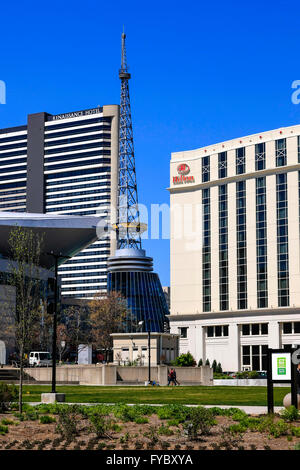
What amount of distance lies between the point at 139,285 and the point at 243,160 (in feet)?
196

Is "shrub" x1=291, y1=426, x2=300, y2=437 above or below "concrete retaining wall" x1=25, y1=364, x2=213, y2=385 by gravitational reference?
above

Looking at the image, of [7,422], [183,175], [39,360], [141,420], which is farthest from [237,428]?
[183,175]

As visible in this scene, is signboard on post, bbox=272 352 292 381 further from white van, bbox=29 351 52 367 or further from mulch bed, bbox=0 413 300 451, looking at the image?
white van, bbox=29 351 52 367

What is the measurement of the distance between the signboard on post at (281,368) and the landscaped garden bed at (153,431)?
117cm

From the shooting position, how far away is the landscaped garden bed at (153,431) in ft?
Result: 58.6

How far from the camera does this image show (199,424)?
1933 cm

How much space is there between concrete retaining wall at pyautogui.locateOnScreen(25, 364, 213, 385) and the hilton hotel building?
37356mm

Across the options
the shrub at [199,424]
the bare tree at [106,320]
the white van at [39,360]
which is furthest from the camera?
the bare tree at [106,320]

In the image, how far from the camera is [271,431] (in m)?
19.0

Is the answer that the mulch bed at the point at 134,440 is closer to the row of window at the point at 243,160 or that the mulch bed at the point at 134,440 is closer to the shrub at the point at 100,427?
the shrub at the point at 100,427

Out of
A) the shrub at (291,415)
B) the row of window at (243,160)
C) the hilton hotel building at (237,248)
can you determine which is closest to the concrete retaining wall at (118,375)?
the hilton hotel building at (237,248)

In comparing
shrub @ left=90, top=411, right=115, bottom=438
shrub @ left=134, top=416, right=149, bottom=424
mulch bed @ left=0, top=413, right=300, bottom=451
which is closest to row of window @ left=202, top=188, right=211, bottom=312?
shrub @ left=134, top=416, right=149, bottom=424

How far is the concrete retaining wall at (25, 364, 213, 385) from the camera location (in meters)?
61.4

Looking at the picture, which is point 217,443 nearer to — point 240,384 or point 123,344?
point 240,384
